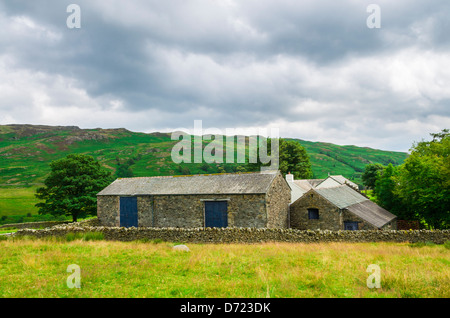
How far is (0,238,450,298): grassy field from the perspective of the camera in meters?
8.27

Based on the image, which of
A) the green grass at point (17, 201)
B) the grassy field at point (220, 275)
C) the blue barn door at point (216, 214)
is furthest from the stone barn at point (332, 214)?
the green grass at point (17, 201)

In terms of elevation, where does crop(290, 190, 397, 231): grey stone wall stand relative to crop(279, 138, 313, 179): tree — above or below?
below

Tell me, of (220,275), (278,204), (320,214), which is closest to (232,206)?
(278,204)

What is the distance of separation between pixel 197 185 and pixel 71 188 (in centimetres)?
2162

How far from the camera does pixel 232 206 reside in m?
26.9

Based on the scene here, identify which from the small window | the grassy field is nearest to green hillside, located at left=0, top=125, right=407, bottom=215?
the small window

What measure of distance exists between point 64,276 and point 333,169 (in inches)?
7399

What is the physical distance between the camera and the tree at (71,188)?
3959cm

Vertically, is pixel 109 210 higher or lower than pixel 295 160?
lower

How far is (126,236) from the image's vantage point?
2273cm

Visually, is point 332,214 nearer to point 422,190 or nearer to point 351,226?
point 351,226

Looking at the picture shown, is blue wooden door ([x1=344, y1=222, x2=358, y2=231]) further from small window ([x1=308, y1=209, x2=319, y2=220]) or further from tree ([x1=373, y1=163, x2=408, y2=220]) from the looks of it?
tree ([x1=373, y1=163, x2=408, y2=220])

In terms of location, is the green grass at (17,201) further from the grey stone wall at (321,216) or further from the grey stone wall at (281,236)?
the grey stone wall at (321,216)
